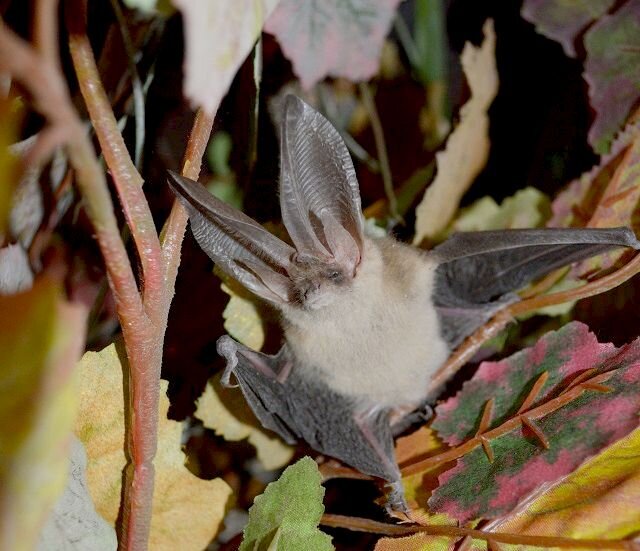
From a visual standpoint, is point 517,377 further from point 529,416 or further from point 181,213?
point 181,213

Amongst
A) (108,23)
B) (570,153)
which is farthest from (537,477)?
(108,23)

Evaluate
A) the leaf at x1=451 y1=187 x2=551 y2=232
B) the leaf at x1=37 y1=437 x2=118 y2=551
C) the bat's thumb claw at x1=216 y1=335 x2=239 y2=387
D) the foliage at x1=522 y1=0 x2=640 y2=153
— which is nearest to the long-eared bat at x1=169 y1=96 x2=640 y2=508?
the bat's thumb claw at x1=216 y1=335 x2=239 y2=387

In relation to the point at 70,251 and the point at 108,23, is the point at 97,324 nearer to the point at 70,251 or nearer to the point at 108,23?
the point at 70,251

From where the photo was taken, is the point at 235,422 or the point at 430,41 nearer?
the point at 235,422

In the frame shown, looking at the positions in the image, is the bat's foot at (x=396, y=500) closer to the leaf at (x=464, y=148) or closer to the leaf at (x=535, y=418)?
the leaf at (x=535, y=418)

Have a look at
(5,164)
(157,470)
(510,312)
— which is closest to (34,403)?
(5,164)

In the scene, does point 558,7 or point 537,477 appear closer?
point 537,477
